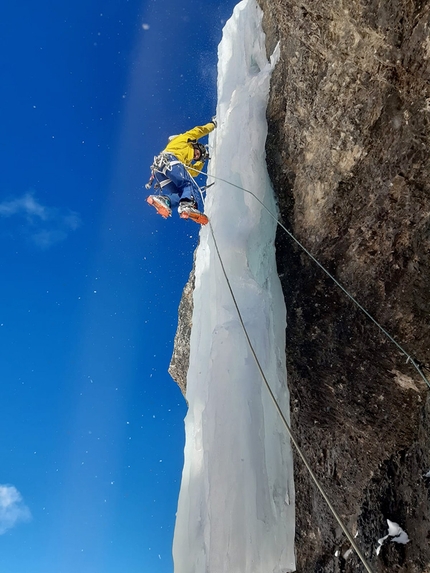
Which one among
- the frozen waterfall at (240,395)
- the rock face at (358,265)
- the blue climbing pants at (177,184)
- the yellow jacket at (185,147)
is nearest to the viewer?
the rock face at (358,265)

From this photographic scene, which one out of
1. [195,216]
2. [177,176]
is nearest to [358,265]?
[195,216]

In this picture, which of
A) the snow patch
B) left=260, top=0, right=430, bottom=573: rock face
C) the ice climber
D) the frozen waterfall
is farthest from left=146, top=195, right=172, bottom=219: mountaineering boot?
the snow patch

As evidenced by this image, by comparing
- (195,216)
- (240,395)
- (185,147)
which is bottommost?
(240,395)

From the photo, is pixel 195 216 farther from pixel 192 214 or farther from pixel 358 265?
pixel 358 265

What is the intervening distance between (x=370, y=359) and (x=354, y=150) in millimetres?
1746

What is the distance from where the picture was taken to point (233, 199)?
17.2 ft

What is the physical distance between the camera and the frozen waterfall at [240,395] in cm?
395

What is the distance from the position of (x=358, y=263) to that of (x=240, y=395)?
169 cm

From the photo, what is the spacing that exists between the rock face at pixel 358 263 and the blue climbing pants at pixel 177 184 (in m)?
1.38

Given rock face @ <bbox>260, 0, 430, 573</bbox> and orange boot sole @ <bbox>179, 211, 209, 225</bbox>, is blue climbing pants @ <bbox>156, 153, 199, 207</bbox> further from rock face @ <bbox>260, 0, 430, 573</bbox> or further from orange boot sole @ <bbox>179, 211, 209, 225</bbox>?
rock face @ <bbox>260, 0, 430, 573</bbox>

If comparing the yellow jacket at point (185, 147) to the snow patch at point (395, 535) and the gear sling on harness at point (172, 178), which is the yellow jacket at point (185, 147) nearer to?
the gear sling on harness at point (172, 178)

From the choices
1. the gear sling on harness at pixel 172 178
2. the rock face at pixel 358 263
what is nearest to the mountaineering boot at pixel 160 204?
the gear sling on harness at pixel 172 178

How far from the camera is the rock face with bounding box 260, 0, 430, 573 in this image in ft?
10.1

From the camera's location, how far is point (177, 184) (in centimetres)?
574
